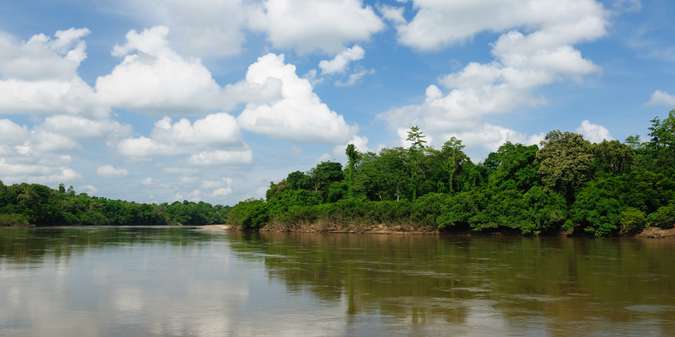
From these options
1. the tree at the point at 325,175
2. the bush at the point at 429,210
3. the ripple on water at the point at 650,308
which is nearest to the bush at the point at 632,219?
the bush at the point at 429,210

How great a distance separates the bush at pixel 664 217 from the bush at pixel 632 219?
3.09ft

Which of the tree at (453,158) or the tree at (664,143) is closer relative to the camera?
the tree at (664,143)

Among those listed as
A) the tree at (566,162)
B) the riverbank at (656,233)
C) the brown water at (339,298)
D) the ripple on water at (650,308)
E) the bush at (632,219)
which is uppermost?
the tree at (566,162)

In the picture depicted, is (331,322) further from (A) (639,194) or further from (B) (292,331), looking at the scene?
(A) (639,194)

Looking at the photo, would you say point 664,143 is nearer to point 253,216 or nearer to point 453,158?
point 453,158

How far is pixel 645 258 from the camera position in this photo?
113ft

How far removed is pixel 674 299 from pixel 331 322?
11.5 m

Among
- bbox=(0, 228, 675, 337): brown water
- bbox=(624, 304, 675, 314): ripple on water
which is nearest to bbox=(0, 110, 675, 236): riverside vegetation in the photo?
bbox=(0, 228, 675, 337): brown water

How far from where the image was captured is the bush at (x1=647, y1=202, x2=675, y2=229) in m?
59.4

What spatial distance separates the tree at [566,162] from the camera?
236 ft

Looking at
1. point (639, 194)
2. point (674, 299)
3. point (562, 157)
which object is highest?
point (562, 157)

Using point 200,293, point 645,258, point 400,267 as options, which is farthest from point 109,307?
point 645,258

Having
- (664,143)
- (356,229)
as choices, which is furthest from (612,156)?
(356,229)

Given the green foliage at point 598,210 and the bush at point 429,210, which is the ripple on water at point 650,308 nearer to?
the green foliage at point 598,210
